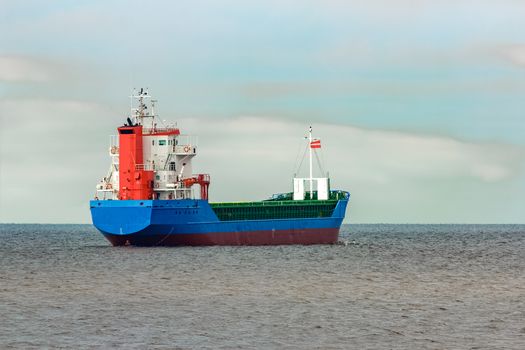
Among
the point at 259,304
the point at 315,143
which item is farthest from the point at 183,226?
the point at 259,304

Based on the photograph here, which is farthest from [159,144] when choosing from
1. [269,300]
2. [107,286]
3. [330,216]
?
[269,300]

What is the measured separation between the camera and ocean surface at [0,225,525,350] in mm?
34594

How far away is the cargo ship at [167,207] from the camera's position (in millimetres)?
81125

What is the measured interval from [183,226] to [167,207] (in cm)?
316

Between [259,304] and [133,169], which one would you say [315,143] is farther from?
[259,304]

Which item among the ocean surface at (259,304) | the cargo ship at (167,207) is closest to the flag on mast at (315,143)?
the cargo ship at (167,207)

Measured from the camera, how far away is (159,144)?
282 feet

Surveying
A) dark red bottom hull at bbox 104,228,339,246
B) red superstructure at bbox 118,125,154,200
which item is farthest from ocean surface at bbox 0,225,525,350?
red superstructure at bbox 118,125,154,200

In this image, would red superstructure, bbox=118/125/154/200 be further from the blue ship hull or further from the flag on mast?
the flag on mast

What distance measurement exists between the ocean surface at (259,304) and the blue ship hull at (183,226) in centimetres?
591

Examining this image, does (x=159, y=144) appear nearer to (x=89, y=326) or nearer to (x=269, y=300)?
(x=269, y=300)

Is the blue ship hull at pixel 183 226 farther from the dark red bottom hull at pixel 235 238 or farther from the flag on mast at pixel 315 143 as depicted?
the flag on mast at pixel 315 143

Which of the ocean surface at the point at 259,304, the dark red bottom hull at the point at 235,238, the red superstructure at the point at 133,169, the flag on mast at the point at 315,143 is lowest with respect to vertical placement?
the ocean surface at the point at 259,304

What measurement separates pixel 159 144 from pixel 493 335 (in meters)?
53.7
